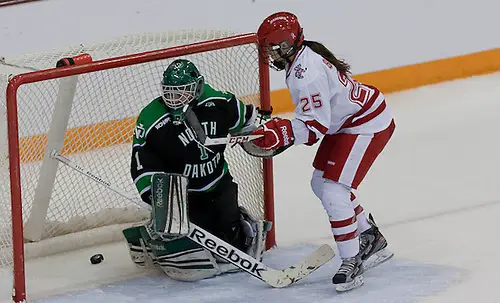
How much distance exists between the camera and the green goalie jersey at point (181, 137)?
326cm

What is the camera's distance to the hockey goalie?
10.5ft

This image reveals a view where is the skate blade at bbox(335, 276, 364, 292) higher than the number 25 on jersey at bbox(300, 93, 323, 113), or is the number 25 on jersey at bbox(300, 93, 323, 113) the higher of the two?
the number 25 on jersey at bbox(300, 93, 323, 113)

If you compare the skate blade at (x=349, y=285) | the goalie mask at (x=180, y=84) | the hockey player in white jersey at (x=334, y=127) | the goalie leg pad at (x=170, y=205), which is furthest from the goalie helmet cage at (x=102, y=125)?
the skate blade at (x=349, y=285)

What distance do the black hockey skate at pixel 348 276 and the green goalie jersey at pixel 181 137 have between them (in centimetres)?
49

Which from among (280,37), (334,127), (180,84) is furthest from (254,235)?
(280,37)

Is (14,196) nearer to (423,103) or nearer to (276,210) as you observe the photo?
(276,210)

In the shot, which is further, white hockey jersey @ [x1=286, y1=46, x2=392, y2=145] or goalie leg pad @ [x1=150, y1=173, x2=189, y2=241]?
goalie leg pad @ [x1=150, y1=173, x2=189, y2=241]

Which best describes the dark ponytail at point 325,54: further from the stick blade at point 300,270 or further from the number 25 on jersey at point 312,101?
the stick blade at point 300,270

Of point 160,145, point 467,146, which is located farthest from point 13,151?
point 467,146

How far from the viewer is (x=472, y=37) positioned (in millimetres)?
5398

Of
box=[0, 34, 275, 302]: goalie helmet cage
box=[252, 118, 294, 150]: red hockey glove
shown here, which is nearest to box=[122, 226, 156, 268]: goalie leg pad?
box=[0, 34, 275, 302]: goalie helmet cage

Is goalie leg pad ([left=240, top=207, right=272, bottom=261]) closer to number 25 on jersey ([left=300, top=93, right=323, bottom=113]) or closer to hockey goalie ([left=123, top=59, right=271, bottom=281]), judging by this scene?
hockey goalie ([left=123, top=59, right=271, bottom=281])

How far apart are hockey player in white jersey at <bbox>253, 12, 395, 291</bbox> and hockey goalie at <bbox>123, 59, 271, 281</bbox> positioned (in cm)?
22

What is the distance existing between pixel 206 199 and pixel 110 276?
1.26 feet
